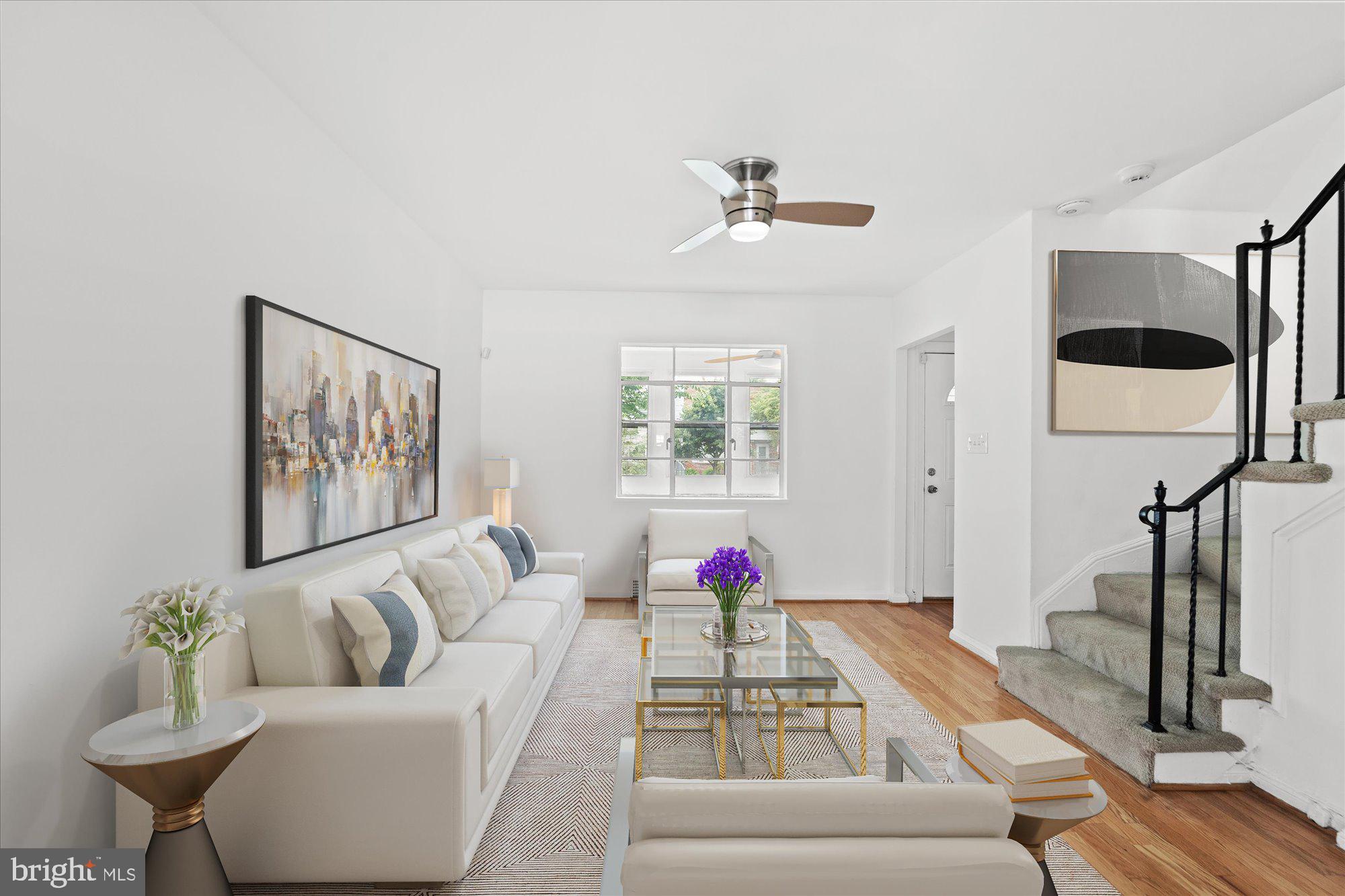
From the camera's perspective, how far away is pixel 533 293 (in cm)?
571

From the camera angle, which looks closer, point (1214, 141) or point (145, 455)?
point (145, 455)

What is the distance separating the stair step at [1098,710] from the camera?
254 cm

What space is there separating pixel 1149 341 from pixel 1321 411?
1543 mm

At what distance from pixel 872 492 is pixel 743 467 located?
1.17 meters

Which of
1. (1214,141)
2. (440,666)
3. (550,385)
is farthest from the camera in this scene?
(550,385)

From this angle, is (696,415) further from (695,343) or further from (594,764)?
(594,764)

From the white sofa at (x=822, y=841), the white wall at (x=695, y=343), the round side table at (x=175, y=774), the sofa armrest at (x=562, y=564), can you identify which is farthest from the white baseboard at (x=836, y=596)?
the white sofa at (x=822, y=841)

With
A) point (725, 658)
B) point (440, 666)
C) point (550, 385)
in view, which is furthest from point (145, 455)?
point (550, 385)

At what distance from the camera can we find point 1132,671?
119 inches

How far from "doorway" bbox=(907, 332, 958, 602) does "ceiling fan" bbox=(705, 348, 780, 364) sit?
1.17m

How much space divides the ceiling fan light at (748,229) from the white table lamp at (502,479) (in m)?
2.76

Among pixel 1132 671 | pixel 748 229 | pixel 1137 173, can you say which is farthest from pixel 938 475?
pixel 748 229

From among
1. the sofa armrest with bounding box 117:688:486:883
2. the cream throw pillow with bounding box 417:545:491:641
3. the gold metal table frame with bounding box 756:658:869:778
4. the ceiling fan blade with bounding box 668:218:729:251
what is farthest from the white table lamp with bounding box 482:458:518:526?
the sofa armrest with bounding box 117:688:486:883

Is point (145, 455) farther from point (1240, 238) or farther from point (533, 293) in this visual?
point (1240, 238)
